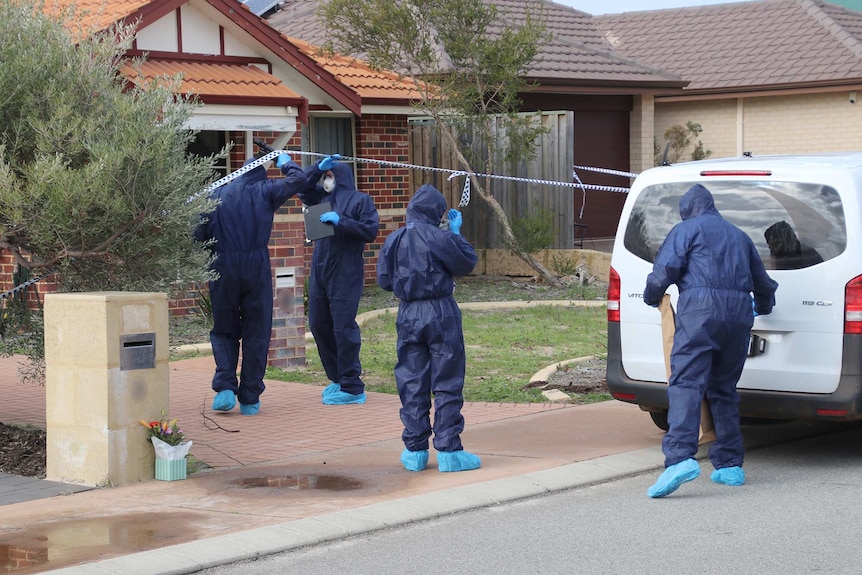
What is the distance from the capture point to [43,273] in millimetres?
8258

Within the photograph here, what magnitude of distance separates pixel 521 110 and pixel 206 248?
13752mm

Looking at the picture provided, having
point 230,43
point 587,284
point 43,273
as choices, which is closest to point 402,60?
point 230,43

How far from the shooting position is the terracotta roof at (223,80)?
14.1 metres

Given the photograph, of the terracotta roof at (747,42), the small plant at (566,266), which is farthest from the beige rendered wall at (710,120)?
the small plant at (566,266)

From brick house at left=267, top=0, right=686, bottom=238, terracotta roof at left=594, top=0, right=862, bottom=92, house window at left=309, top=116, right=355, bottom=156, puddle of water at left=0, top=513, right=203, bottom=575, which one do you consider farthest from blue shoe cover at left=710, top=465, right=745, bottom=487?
terracotta roof at left=594, top=0, right=862, bottom=92

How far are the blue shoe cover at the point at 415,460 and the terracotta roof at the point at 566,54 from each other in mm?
14357

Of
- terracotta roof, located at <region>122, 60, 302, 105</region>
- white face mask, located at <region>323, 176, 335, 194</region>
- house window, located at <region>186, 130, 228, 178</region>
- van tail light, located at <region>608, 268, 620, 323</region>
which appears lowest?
van tail light, located at <region>608, 268, 620, 323</region>

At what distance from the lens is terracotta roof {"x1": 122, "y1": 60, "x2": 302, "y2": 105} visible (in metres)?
14.1

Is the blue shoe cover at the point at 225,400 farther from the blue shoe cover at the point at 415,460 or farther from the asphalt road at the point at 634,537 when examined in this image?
the asphalt road at the point at 634,537

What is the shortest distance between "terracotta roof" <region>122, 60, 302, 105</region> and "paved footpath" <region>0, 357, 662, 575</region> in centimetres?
480

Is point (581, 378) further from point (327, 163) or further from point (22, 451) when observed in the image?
point (22, 451)

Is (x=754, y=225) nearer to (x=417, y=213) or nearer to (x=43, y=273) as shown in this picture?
(x=417, y=213)

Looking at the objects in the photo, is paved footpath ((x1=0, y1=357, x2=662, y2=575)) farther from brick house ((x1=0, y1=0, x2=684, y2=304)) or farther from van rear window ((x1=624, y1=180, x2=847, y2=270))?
brick house ((x1=0, y1=0, x2=684, y2=304))

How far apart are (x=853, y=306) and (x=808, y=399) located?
616mm
